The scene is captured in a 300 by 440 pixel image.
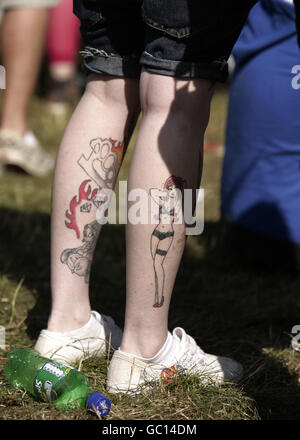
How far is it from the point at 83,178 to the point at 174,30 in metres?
0.46

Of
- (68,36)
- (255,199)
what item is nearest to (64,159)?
(255,199)

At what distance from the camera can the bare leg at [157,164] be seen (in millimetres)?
1562

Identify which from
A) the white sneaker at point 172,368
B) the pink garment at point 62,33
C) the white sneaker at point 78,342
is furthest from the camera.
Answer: the pink garment at point 62,33

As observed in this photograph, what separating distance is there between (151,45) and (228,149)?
4.16 feet

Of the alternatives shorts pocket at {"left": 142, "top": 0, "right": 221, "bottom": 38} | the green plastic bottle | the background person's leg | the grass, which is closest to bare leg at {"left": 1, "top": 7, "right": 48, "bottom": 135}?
the background person's leg

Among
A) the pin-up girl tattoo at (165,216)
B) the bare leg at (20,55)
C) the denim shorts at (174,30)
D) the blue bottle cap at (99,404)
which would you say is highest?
the bare leg at (20,55)

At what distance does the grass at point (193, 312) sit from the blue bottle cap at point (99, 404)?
0.09 feet

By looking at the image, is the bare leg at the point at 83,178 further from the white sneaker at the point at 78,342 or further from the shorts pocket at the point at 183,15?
the shorts pocket at the point at 183,15

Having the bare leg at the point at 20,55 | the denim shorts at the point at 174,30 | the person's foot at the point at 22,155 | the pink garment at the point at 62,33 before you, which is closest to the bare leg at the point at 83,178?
the denim shorts at the point at 174,30

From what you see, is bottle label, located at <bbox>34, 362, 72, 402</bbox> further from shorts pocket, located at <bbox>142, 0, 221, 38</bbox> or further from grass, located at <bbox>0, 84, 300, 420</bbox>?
shorts pocket, located at <bbox>142, 0, 221, 38</bbox>

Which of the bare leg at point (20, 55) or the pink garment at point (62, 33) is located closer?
the bare leg at point (20, 55)

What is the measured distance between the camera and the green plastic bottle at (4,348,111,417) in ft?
5.14

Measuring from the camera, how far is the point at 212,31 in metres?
1.50

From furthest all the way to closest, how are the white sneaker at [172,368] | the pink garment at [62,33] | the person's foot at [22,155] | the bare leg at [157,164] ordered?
the pink garment at [62,33]
the person's foot at [22,155]
the white sneaker at [172,368]
the bare leg at [157,164]
